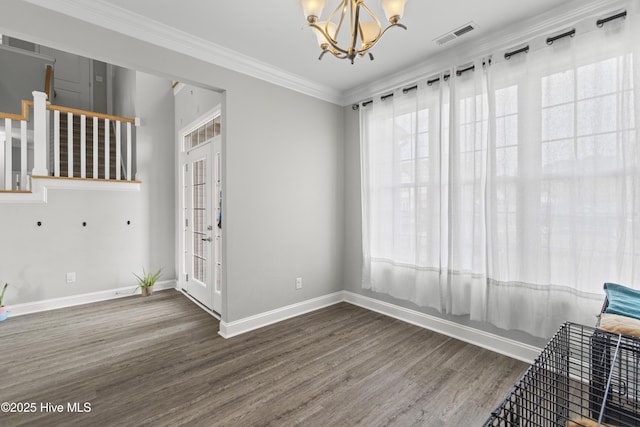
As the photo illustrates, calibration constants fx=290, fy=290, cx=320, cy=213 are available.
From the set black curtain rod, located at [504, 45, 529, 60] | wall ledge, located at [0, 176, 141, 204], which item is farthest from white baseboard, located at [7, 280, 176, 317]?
black curtain rod, located at [504, 45, 529, 60]

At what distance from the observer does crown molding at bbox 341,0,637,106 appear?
2.10m

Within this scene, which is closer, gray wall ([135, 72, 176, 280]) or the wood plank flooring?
the wood plank flooring

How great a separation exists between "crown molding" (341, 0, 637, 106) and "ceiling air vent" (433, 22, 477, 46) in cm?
17

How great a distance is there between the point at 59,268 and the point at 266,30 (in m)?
3.92

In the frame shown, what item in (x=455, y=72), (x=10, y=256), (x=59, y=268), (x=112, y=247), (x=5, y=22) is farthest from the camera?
(x=112, y=247)

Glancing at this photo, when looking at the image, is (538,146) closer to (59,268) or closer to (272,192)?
(272,192)

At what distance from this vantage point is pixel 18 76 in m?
5.55

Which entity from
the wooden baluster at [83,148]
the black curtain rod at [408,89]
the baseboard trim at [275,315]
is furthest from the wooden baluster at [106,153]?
the black curtain rod at [408,89]

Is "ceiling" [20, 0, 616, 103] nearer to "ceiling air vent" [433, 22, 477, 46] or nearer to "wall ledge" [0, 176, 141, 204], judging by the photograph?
"ceiling air vent" [433, 22, 477, 46]

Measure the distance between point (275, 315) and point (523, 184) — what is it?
8.96 ft

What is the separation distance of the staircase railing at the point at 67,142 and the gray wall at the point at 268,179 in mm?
2282

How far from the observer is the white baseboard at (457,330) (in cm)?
244

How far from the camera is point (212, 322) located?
329 cm

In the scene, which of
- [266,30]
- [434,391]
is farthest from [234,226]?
[434,391]
